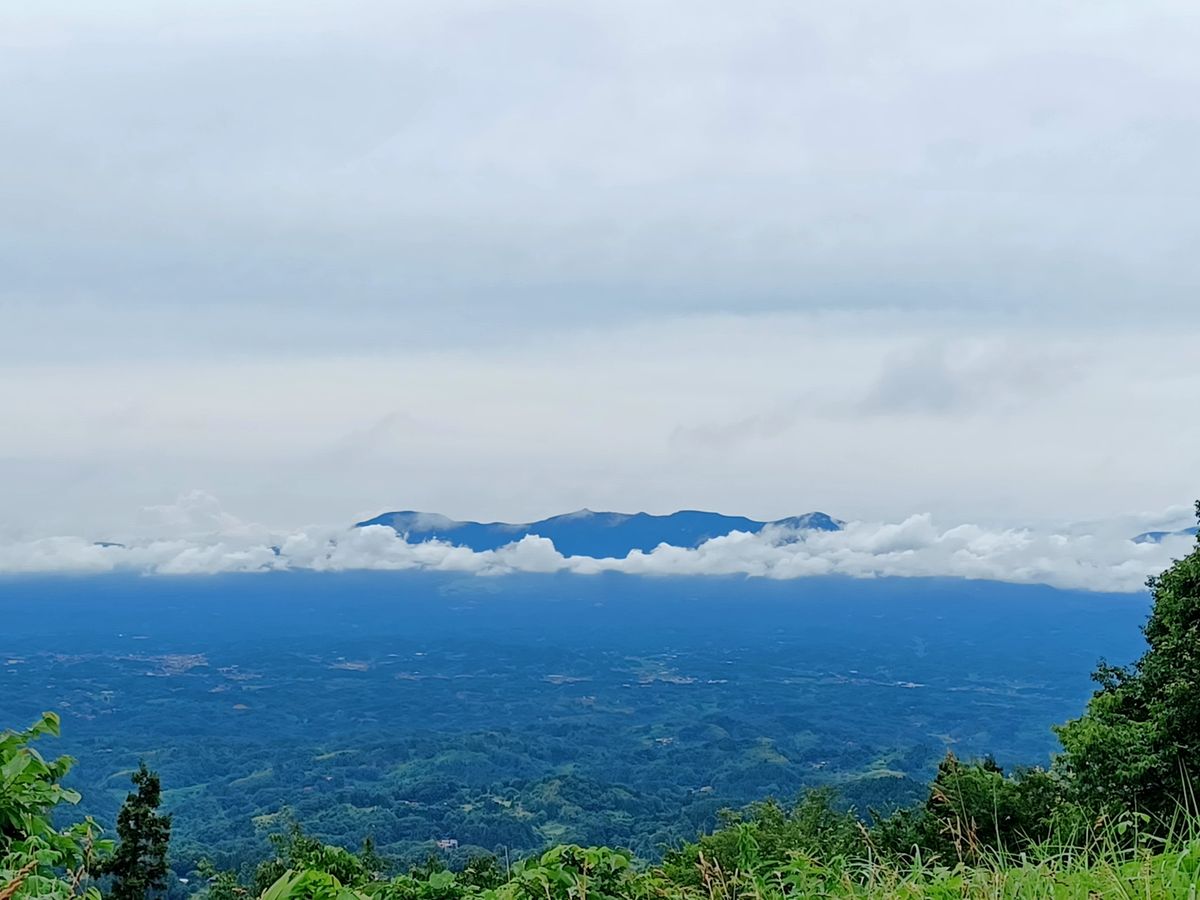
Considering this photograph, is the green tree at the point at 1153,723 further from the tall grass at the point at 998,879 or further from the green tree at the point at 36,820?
the green tree at the point at 36,820

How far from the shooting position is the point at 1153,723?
14.4 metres

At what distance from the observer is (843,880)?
384 centimetres

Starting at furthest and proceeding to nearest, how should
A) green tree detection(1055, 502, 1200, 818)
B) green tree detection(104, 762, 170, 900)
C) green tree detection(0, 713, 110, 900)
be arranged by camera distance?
green tree detection(104, 762, 170, 900)
green tree detection(1055, 502, 1200, 818)
green tree detection(0, 713, 110, 900)

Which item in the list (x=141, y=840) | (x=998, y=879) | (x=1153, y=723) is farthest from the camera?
(x=141, y=840)

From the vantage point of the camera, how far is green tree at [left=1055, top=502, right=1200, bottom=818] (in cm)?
1398

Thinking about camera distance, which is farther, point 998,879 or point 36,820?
point 36,820

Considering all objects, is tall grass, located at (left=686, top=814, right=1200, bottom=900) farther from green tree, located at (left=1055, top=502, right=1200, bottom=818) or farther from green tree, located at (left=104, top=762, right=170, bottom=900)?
green tree, located at (left=104, top=762, right=170, bottom=900)

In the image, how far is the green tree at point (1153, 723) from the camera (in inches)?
550

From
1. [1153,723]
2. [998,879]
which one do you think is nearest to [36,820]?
[998,879]

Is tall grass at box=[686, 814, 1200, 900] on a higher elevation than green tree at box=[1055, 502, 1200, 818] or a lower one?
higher

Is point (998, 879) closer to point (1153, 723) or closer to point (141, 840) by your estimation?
point (1153, 723)

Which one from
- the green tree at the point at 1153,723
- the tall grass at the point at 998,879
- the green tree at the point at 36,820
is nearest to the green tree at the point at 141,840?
the green tree at the point at 1153,723

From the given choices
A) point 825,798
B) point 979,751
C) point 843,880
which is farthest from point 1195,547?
point 979,751

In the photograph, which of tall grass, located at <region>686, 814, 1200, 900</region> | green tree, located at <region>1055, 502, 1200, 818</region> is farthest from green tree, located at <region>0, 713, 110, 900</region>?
green tree, located at <region>1055, 502, 1200, 818</region>
